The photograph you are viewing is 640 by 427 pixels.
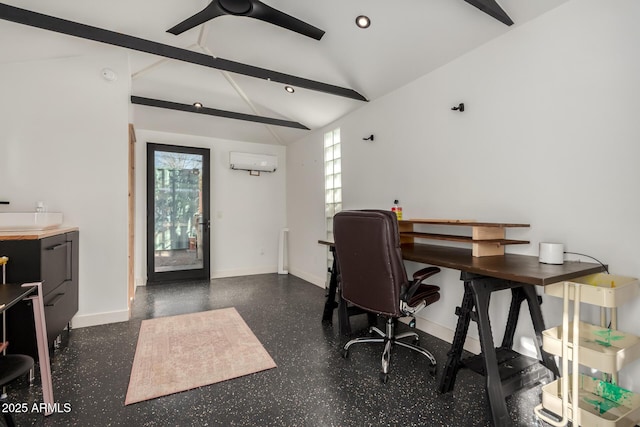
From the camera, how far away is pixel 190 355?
94.2 inches

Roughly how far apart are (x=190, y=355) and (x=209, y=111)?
3198 mm

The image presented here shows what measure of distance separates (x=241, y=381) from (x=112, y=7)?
291cm

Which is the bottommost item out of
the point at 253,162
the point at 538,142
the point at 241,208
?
the point at 241,208

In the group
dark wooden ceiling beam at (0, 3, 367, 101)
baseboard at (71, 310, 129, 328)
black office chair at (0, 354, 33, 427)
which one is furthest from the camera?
baseboard at (71, 310, 129, 328)

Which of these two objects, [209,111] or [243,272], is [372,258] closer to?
[209,111]

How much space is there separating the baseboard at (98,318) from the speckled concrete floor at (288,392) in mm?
87

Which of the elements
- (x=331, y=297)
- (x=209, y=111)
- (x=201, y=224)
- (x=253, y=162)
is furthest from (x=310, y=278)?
(x=209, y=111)

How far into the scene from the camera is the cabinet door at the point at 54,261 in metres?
2.06

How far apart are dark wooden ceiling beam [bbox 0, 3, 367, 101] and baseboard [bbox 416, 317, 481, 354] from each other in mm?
2494

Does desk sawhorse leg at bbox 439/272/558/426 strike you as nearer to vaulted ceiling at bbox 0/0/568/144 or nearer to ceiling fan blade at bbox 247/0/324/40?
vaulted ceiling at bbox 0/0/568/144

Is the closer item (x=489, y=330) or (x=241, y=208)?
(x=489, y=330)

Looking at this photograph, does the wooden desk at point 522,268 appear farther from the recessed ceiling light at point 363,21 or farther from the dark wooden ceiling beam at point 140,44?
the dark wooden ceiling beam at point 140,44

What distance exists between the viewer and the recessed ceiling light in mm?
2439

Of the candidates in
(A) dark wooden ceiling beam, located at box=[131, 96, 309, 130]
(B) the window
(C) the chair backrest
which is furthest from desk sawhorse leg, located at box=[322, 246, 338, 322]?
(A) dark wooden ceiling beam, located at box=[131, 96, 309, 130]
